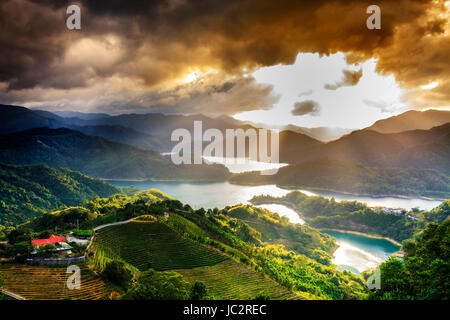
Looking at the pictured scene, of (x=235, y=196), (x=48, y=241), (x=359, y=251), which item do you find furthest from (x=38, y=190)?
(x=359, y=251)

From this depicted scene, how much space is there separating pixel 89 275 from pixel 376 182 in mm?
69057

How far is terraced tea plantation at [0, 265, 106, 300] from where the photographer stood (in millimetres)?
9078

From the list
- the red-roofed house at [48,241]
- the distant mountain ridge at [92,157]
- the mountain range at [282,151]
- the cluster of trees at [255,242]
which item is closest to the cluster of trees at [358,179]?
the mountain range at [282,151]

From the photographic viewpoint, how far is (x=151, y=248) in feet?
49.5

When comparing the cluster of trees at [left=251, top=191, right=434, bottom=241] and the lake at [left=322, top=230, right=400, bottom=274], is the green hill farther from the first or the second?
the lake at [left=322, top=230, right=400, bottom=274]

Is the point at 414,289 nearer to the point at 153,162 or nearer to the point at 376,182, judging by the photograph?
the point at 376,182

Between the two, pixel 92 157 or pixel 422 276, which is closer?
pixel 422 276

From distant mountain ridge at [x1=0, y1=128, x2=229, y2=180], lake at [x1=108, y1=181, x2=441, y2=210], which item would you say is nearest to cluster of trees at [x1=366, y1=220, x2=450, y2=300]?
lake at [x1=108, y1=181, x2=441, y2=210]

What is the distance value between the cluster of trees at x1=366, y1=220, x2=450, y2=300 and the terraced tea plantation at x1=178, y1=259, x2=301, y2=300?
4317mm

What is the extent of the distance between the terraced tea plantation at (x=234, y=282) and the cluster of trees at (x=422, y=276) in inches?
170

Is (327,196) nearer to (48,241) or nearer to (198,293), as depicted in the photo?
(198,293)

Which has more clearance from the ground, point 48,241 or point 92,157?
point 92,157

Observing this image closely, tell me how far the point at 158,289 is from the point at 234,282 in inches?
234

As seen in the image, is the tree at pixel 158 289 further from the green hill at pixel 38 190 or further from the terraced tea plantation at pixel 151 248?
the green hill at pixel 38 190
